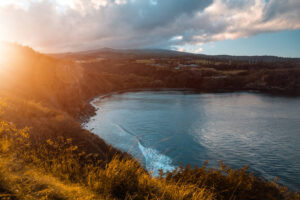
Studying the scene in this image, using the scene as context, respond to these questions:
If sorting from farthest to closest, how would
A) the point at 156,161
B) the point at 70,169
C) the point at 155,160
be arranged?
1. the point at 155,160
2. the point at 156,161
3. the point at 70,169

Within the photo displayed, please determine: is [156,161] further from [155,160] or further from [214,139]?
[214,139]

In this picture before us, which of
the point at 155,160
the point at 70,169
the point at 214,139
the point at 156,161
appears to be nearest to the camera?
the point at 70,169

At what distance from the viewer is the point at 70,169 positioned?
5500mm

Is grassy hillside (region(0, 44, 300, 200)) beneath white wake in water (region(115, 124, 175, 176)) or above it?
above

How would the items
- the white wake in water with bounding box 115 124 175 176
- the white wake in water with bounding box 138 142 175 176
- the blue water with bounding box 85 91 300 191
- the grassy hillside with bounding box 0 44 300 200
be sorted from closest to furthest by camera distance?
the grassy hillside with bounding box 0 44 300 200
the white wake in water with bounding box 115 124 175 176
the white wake in water with bounding box 138 142 175 176
the blue water with bounding box 85 91 300 191

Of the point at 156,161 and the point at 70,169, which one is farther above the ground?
the point at 70,169

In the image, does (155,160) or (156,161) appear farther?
(155,160)

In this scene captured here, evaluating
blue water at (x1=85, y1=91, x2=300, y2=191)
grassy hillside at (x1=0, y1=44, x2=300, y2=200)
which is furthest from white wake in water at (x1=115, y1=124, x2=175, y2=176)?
grassy hillside at (x1=0, y1=44, x2=300, y2=200)

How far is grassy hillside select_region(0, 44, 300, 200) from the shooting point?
14.2 feet

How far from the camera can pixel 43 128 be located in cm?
1220

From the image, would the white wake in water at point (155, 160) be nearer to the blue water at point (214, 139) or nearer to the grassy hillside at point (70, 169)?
the blue water at point (214, 139)

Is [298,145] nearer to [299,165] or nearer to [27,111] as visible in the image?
[299,165]

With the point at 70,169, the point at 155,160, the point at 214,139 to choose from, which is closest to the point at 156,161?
the point at 155,160

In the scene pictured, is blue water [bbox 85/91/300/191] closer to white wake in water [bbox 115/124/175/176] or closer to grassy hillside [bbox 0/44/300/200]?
white wake in water [bbox 115/124/175/176]
